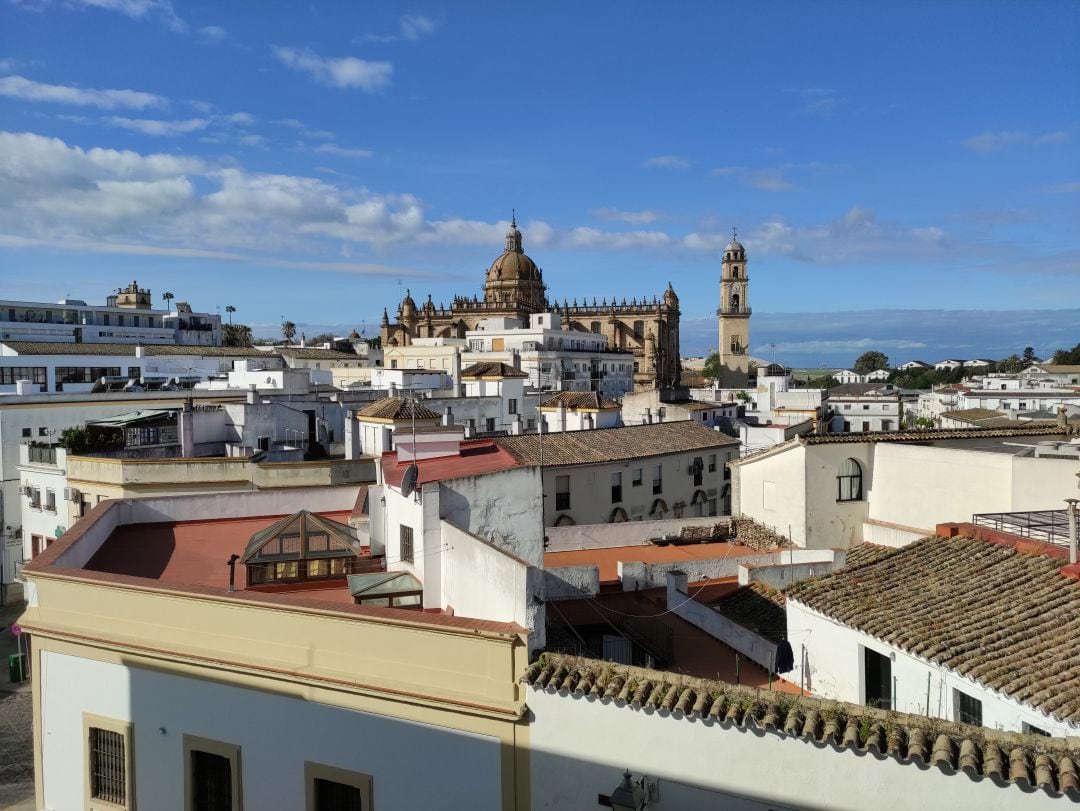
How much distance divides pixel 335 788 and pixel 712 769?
3.95 metres

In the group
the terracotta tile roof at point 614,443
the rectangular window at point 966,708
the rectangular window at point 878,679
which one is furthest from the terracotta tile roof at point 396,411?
the rectangular window at point 966,708

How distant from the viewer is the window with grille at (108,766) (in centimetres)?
970

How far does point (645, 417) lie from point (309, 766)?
32.3 m

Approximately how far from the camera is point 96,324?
182 ft

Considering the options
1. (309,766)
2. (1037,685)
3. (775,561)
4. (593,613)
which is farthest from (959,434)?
(309,766)

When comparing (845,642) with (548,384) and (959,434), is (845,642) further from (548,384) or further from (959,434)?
(548,384)

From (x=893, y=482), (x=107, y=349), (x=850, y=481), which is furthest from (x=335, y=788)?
(x=107, y=349)

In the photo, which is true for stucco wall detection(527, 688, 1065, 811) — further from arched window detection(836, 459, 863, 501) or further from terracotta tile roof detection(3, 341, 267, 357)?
terracotta tile roof detection(3, 341, 267, 357)

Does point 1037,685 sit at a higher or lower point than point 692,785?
higher

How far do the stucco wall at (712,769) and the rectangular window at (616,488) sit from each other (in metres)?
20.9

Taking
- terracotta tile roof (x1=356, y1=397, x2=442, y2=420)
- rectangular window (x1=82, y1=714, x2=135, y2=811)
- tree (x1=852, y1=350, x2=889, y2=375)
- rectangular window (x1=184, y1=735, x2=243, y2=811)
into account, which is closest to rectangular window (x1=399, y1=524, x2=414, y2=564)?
rectangular window (x1=184, y1=735, x2=243, y2=811)

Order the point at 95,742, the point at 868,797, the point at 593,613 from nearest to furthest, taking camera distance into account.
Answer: the point at 868,797
the point at 95,742
the point at 593,613

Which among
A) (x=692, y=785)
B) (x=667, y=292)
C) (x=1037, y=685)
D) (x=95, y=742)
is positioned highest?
(x=667, y=292)

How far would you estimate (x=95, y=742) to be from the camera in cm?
988
